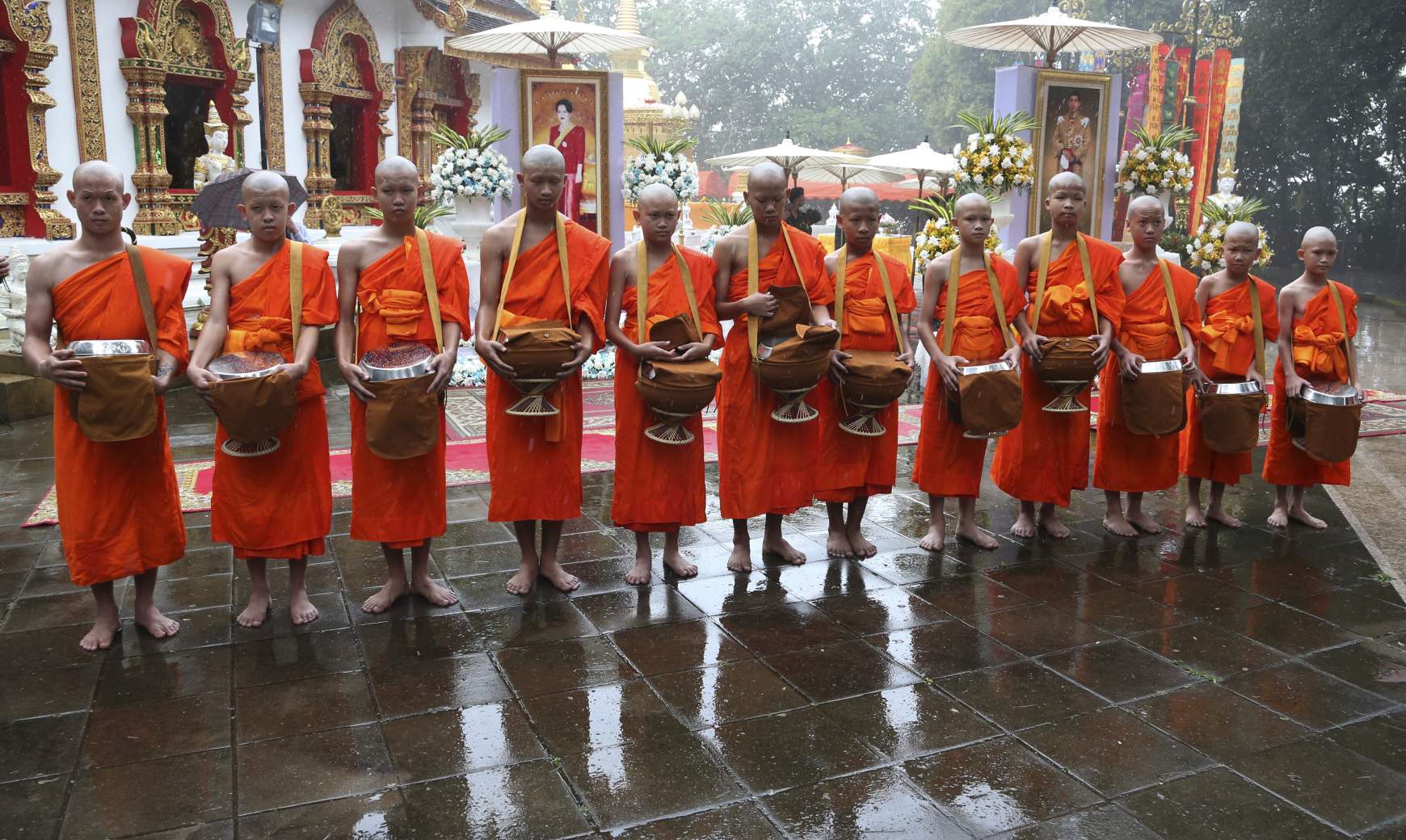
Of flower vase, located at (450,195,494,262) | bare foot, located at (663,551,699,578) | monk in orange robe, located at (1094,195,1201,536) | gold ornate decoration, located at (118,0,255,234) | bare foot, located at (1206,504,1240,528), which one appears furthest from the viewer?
gold ornate decoration, located at (118,0,255,234)

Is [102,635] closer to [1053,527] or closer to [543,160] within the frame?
[543,160]

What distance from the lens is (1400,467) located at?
7.67 meters

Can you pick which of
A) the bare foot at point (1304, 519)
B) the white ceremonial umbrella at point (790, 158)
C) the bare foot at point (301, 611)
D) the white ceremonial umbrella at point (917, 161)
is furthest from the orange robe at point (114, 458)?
the white ceremonial umbrella at point (790, 158)

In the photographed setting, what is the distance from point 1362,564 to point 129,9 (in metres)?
13.1

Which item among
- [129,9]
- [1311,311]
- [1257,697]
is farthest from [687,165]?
A: [129,9]

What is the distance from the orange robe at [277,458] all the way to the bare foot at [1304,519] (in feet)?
17.0

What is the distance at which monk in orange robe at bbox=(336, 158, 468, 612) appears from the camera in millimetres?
4375

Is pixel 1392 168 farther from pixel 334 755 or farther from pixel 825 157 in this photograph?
pixel 334 755

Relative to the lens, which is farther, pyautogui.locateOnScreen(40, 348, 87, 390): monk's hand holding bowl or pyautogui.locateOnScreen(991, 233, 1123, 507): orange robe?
pyautogui.locateOnScreen(991, 233, 1123, 507): orange robe

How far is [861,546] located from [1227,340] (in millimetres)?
2257

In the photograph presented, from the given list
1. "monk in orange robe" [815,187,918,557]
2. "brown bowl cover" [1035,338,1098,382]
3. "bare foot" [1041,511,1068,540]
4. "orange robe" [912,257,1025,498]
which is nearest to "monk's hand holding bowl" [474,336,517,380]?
"monk in orange robe" [815,187,918,557]

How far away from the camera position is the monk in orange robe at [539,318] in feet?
15.0

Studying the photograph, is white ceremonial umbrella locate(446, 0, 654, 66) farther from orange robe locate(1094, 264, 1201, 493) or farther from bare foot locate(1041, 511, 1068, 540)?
bare foot locate(1041, 511, 1068, 540)

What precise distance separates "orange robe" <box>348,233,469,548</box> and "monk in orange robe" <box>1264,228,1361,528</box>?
427 centimetres
